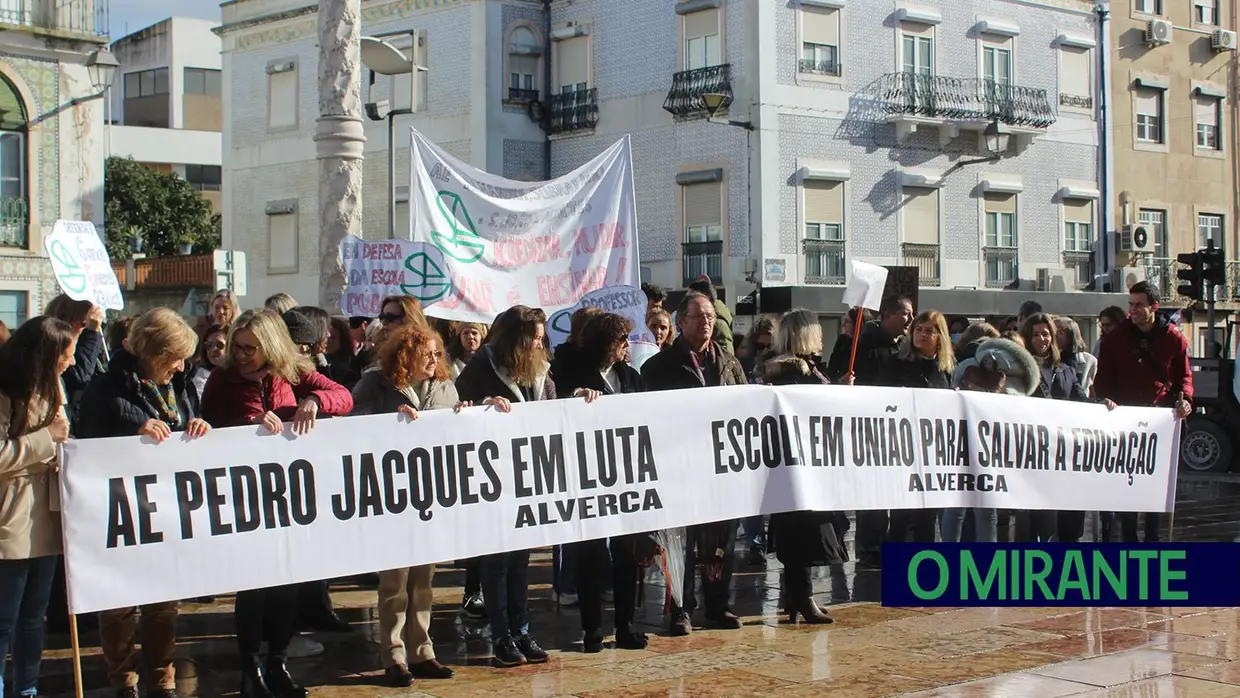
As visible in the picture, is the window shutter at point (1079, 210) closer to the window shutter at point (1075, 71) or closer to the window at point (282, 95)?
the window shutter at point (1075, 71)

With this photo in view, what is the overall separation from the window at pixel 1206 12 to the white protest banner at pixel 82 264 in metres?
34.9

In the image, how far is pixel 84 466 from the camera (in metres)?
6.15

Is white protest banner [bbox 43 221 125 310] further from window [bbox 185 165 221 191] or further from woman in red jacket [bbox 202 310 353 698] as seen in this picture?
window [bbox 185 165 221 191]

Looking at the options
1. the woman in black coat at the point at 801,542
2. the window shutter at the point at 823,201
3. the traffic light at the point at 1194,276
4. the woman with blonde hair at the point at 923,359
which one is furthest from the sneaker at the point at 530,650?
the window shutter at the point at 823,201

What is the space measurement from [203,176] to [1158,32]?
36.1 meters

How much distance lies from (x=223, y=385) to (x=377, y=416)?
2.31 feet

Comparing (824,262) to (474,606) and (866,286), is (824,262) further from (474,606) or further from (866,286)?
(474,606)

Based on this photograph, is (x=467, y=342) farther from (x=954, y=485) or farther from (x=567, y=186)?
(x=954, y=485)

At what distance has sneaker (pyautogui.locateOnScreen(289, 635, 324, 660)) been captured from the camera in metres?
7.82

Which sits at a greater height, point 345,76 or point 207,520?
point 345,76

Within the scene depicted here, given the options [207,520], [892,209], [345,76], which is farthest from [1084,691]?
[892,209]

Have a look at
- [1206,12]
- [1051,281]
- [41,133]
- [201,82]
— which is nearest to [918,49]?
[1051,281]

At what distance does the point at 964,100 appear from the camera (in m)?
34.6

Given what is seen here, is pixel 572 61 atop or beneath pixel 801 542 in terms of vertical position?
atop
